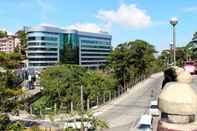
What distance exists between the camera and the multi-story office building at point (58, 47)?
116 meters

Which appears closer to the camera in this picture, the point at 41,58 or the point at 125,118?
the point at 125,118

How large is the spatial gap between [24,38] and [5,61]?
9539 cm

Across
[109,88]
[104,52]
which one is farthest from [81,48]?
[109,88]

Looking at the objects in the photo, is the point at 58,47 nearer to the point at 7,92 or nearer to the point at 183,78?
the point at 7,92

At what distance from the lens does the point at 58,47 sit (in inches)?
4732

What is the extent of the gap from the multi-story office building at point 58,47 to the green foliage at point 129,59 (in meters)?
54.3

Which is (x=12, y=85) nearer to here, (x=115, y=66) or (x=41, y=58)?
(x=115, y=66)

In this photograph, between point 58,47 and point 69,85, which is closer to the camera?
point 69,85

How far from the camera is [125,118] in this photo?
30078 mm

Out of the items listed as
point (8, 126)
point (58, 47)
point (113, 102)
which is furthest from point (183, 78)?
point (58, 47)

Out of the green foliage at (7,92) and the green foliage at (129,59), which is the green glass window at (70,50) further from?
the green foliage at (7,92)

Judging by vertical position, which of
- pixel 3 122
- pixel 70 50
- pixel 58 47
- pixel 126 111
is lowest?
pixel 126 111

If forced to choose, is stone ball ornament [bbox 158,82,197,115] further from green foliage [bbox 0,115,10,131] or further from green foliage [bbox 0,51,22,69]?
green foliage [bbox 0,51,22,69]

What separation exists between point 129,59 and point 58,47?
211 ft
